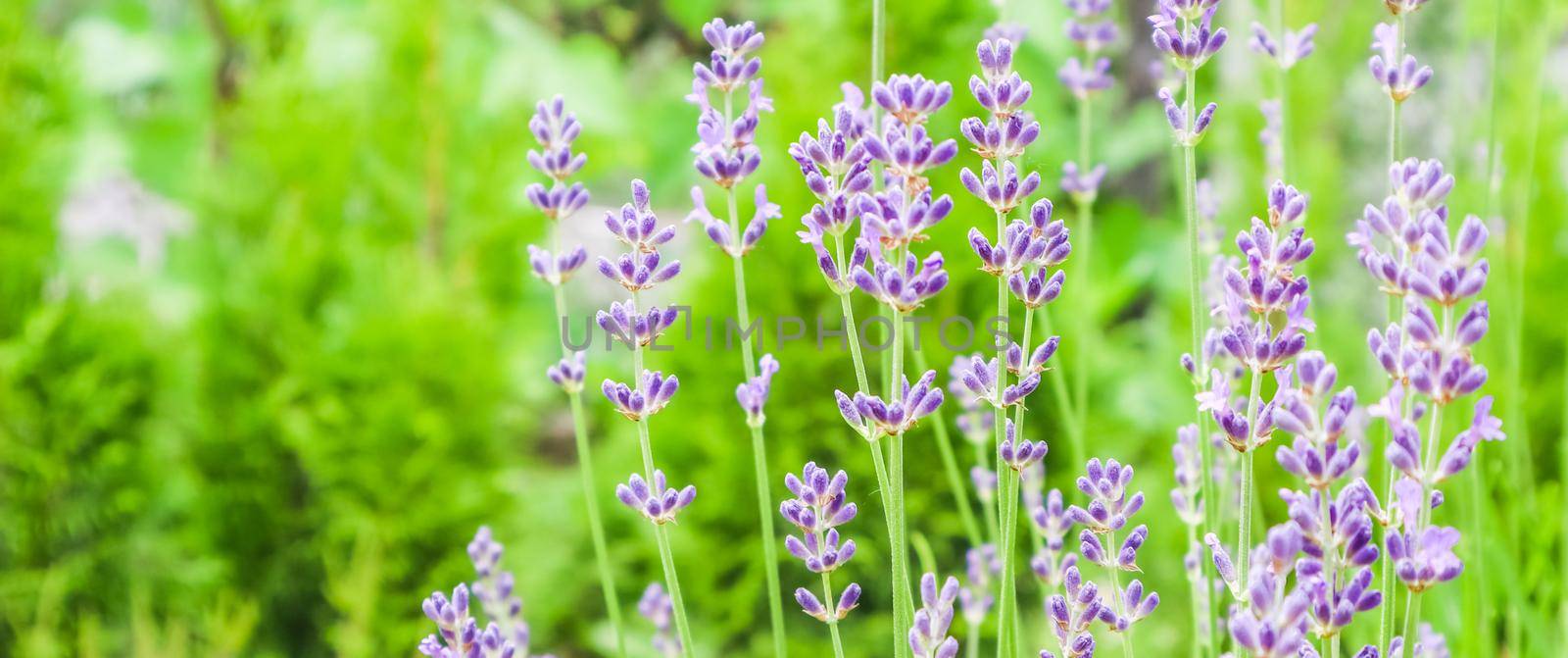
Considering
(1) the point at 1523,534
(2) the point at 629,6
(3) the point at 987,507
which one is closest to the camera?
(3) the point at 987,507

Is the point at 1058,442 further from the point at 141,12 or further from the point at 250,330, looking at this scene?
the point at 141,12

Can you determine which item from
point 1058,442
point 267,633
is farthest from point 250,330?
point 1058,442

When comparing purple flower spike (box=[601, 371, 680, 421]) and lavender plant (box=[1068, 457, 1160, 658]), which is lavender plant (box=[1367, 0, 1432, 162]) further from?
purple flower spike (box=[601, 371, 680, 421])

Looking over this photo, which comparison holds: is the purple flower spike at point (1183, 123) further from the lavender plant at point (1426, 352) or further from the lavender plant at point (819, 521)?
the lavender plant at point (819, 521)

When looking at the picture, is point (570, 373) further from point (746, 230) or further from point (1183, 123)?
point (1183, 123)

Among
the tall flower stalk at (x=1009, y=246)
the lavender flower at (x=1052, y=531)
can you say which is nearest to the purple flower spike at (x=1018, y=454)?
the tall flower stalk at (x=1009, y=246)

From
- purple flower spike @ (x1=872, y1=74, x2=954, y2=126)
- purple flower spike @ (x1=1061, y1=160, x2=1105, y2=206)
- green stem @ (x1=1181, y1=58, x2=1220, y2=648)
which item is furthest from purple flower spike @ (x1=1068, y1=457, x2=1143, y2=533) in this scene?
purple flower spike @ (x1=1061, y1=160, x2=1105, y2=206)

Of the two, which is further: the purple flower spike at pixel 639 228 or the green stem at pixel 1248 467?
the purple flower spike at pixel 639 228
